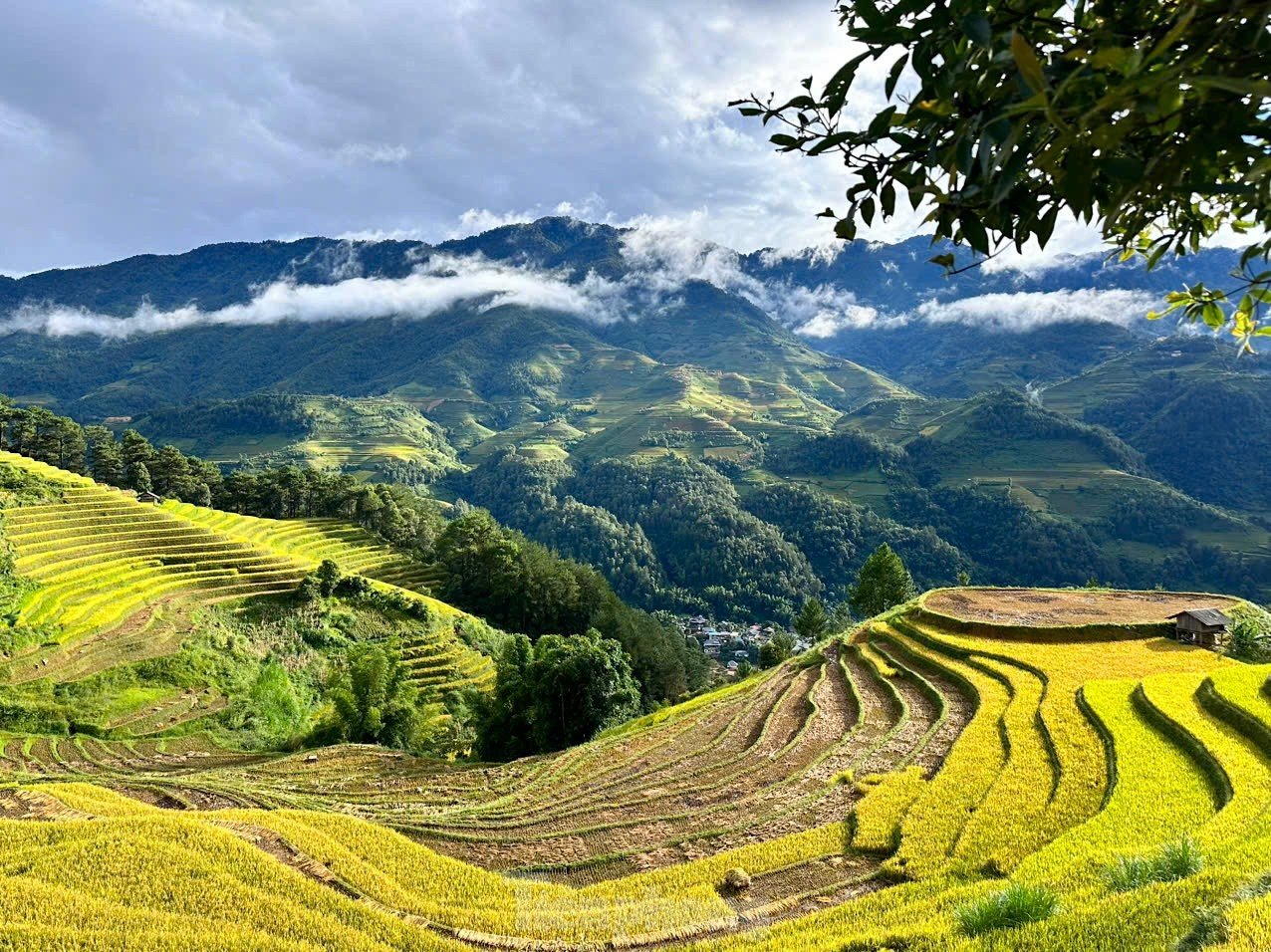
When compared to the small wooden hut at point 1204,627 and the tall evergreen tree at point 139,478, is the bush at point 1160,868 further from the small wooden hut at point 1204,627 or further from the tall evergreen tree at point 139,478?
the tall evergreen tree at point 139,478

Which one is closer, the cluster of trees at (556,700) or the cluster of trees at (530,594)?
the cluster of trees at (556,700)

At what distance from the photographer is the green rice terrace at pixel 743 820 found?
6129mm

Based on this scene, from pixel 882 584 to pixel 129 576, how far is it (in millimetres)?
46308

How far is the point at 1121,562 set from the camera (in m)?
124

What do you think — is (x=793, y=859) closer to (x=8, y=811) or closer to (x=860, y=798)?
(x=860, y=798)

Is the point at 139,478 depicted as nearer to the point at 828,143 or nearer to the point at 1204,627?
the point at 828,143

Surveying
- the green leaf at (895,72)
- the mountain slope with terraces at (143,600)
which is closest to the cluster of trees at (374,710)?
the mountain slope with terraces at (143,600)

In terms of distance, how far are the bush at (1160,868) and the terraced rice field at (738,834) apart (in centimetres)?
5

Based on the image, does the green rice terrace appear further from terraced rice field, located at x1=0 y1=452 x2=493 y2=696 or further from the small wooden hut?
terraced rice field, located at x1=0 y1=452 x2=493 y2=696

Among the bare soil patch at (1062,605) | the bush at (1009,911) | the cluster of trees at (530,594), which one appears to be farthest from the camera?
the cluster of trees at (530,594)

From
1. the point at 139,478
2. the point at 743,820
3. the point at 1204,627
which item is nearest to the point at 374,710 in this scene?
the point at 743,820

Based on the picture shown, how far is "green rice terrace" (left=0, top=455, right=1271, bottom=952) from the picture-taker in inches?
241

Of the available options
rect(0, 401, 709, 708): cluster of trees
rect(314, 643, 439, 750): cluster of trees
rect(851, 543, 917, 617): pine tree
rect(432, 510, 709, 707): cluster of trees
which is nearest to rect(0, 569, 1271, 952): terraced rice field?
rect(314, 643, 439, 750): cluster of trees

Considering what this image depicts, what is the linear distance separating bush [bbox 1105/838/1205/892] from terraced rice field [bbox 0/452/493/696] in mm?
31901
